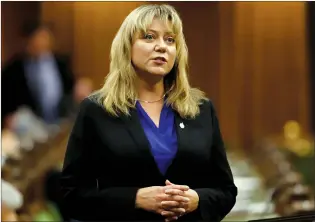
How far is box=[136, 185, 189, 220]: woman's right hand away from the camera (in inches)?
42.6

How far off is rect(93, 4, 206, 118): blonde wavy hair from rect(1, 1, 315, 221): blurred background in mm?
490

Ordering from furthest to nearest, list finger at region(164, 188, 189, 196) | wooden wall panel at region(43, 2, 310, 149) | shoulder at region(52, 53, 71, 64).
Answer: shoulder at region(52, 53, 71, 64)
wooden wall panel at region(43, 2, 310, 149)
finger at region(164, 188, 189, 196)

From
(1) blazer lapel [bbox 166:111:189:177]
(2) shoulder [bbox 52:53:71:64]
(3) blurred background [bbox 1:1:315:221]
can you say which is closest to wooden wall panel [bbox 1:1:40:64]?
(3) blurred background [bbox 1:1:315:221]

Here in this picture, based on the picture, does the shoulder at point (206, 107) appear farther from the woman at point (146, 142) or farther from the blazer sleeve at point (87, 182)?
the blazer sleeve at point (87, 182)

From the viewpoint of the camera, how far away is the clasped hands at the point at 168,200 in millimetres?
1082

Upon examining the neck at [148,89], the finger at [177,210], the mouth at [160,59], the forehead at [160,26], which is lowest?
the finger at [177,210]

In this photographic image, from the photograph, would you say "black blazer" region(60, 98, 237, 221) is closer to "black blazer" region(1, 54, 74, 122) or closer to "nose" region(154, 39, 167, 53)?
"nose" region(154, 39, 167, 53)

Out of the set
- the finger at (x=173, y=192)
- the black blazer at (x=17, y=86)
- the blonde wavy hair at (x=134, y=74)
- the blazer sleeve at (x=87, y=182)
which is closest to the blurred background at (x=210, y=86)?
the black blazer at (x=17, y=86)

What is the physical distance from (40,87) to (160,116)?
102cm

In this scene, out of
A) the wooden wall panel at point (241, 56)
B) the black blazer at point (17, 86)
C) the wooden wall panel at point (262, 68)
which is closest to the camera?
the black blazer at point (17, 86)

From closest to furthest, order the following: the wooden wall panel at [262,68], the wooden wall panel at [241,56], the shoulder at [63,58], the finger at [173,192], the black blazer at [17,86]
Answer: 1. the finger at [173,192]
2. the black blazer at [17,86]
3. the wooden wall panel at [241,56]
4. the shoulder at [63,58]
5. the wooden wall panel at [262,68]

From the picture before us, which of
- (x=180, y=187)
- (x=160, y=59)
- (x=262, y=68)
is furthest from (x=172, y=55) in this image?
(x=262, y=68)

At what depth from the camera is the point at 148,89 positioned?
3.84 feet

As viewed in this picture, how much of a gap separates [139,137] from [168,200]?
0.13 meters
